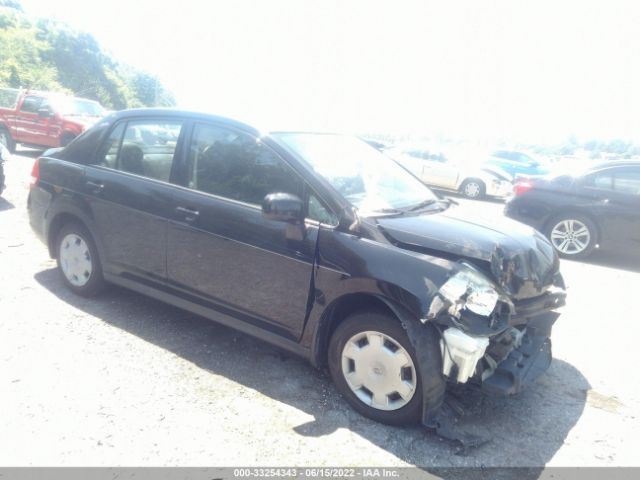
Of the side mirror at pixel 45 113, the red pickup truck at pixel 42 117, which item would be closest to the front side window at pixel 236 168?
the red pickup truck at pixel 42 117

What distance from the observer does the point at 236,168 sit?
11.0 feet

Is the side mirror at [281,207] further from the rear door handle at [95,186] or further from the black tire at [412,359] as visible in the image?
the rear door handle at [95,186]

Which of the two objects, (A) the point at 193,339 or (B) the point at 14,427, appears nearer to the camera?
(B) the point at 14,427

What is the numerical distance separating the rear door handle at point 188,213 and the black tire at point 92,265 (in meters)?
1.20

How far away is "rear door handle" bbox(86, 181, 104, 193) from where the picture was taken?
3.99 metres

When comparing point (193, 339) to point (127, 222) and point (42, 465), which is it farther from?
point (42, 465)

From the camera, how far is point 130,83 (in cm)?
4719

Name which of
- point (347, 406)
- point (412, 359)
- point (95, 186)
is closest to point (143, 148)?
point (95, 186)

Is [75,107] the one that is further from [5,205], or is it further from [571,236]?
[571,236]

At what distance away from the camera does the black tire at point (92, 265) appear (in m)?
4.16

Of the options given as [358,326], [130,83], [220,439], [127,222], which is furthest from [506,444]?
[130,83]

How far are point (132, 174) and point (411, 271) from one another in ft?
8.27

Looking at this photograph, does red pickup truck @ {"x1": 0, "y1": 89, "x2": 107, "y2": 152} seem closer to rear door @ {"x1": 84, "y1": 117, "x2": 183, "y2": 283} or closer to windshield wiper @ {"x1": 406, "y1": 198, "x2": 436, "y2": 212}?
rear door @ {"x1": 84, "y1": 117, "x2": 183, "y2": 283}

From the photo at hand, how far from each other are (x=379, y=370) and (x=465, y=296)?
685 millimetres
